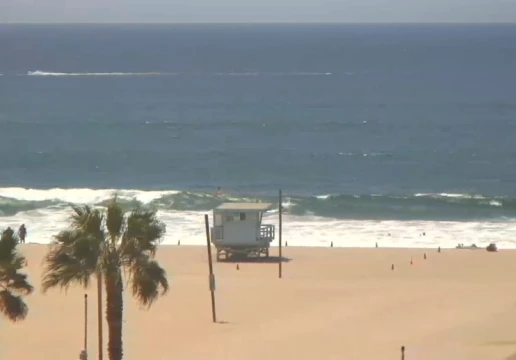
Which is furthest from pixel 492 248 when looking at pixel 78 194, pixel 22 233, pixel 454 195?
pixel 78 194

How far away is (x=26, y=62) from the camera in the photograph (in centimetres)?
18638

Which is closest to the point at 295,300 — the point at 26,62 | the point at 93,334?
the point at 93,334

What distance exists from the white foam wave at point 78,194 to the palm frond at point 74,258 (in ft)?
123

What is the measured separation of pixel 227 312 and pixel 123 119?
66.5 meters

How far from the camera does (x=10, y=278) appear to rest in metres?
19.1

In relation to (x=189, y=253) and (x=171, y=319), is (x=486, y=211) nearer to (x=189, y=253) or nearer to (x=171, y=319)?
(x=189, y=253)

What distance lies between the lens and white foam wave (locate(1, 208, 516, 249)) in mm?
46375

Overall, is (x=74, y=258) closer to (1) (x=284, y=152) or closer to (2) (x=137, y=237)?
(2) (x=137, y=237)

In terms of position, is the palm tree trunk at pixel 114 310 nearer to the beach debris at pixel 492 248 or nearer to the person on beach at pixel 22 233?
the person on beach at pixel 22 233

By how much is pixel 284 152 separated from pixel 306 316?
1877 inches

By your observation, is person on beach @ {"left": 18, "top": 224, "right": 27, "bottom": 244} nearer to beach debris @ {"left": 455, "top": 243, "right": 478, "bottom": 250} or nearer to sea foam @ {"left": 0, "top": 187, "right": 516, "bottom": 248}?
sea foam @ {"left": 0, "top": 187, "right": 516, "bottom": 248}

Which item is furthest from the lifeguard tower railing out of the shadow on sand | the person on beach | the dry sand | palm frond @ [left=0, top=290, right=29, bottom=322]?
palm frond @ [left=0, top=290, right=29, bottom=322]

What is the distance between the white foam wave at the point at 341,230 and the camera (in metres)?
46.4

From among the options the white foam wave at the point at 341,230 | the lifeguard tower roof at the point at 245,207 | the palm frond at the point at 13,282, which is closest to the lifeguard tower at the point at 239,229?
the lifeguard tower roof at the point at 245,207
